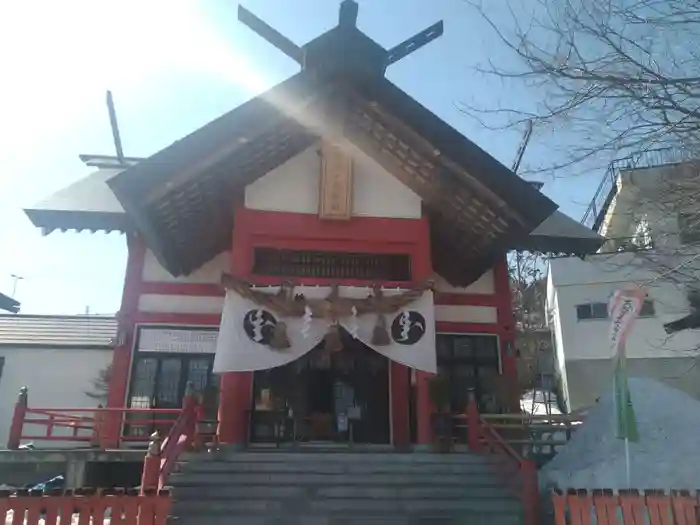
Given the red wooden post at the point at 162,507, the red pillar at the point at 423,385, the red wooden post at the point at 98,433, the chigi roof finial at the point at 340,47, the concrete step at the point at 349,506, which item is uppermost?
the chigi roof finial at the point at 340,47

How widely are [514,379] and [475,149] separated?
5368 mm

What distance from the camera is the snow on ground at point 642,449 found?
295 inches

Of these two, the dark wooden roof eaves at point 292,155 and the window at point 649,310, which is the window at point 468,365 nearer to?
the dark wooden roof eaves at point 292,155

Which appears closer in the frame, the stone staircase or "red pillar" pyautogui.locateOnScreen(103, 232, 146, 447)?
the stone staircase

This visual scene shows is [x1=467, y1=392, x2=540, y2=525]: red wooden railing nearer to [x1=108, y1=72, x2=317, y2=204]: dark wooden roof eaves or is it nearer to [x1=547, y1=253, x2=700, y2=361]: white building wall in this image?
[x1=108, y1=72, x2=317, y2=204]: dark wooden roof eaves

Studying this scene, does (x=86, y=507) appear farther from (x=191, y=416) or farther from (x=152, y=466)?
(x=191, y=416)

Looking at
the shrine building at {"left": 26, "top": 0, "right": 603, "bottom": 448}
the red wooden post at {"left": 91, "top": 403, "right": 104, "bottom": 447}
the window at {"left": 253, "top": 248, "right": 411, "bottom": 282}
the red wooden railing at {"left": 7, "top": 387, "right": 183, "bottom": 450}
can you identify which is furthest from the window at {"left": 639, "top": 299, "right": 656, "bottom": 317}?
the red wooden post at {"left": 91, "top": 403, "right": 104, "bottom": 447}

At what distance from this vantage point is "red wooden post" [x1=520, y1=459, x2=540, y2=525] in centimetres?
719

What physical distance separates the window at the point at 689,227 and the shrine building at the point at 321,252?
2193 millimetres

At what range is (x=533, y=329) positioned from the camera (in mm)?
25734

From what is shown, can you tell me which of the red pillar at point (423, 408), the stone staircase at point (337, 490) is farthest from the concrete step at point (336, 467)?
the red pillar at point (423, 408)

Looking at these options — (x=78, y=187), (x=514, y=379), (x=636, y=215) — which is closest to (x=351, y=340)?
(x=514, y=379)

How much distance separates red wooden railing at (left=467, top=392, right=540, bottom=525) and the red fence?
1395 mm

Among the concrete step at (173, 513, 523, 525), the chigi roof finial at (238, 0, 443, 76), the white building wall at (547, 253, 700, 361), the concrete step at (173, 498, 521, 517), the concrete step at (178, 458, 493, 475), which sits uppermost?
the chigi roof finial at (238, 0, 443, 76)
